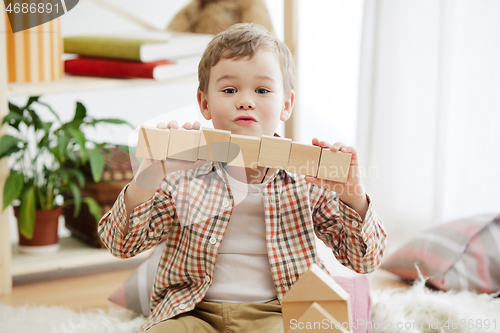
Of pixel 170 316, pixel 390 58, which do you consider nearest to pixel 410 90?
pixel 390 58

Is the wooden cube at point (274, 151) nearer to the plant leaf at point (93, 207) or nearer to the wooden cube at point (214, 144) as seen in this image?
the wooden cube at point (214, 144)

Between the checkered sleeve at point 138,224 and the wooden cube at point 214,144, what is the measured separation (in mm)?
149

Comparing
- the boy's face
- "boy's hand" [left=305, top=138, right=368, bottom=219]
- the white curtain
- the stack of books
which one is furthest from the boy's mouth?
the white curtain

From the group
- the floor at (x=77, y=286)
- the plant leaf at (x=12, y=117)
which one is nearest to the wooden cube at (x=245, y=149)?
the floor at (x=77, y=286)

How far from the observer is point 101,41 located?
1.57 m

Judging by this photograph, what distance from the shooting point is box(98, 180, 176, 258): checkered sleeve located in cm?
84

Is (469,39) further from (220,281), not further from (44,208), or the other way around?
(44,208)

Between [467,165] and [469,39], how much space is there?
36cm

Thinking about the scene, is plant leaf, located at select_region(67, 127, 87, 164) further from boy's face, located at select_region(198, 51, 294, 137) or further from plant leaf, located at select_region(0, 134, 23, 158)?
boy's face, located at select_region(198, 51, 294, 137)

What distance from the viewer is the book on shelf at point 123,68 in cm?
152

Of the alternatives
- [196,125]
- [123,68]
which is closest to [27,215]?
[123,68]

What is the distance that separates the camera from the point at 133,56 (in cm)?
152

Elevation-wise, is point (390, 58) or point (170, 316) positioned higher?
point (390, 58)

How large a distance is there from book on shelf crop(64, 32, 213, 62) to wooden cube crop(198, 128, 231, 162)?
0.84 meters
